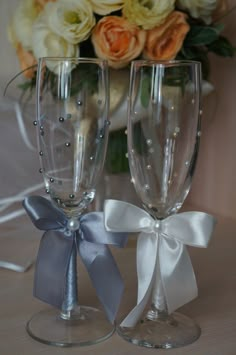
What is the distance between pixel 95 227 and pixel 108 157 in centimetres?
26

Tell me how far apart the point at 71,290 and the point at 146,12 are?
346 mm

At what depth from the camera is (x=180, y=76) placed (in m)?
0.53

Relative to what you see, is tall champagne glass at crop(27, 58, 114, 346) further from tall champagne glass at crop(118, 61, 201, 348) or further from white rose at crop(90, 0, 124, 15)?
white rose at crop(90, 0, 124, 15)

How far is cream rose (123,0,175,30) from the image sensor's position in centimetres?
73

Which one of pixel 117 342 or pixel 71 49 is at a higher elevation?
pixel 71 49

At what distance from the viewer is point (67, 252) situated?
574 millimetres

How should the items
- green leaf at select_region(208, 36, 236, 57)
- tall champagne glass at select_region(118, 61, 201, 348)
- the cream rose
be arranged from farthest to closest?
1. green leaf at select_region(208, 36, 236, 57)
2. the cream rose
3. tall champagne glass at select_region(118, 61, 201, 348)

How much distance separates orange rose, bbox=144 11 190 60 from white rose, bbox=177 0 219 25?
0.8 inches

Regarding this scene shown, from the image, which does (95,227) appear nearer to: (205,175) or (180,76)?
(180,76)

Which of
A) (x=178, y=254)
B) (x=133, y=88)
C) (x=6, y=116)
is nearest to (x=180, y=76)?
(x=133, y=88)

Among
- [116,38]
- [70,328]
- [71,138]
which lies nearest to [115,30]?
[116,38]

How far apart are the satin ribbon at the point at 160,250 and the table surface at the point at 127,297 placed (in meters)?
0.04

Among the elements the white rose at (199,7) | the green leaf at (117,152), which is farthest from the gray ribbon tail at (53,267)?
the white rose at (199,7)

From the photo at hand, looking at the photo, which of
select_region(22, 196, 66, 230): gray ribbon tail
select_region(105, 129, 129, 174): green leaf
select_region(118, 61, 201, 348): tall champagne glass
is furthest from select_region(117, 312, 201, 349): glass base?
select_region(105, 129, 129, 174): green leaf
